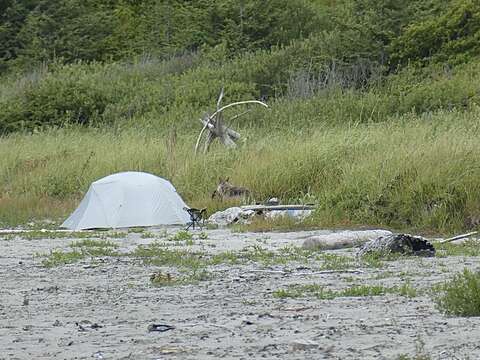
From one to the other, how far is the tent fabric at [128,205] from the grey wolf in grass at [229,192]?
1.48 meters

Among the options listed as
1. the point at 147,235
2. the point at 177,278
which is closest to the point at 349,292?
the point at 177,278

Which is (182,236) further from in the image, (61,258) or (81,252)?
(61,258)

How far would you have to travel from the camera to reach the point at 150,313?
27.0ft

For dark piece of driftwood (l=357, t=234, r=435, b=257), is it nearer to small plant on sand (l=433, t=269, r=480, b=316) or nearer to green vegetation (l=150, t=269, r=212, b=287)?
green vegetation (l=150, t=269, r=212, b=287)

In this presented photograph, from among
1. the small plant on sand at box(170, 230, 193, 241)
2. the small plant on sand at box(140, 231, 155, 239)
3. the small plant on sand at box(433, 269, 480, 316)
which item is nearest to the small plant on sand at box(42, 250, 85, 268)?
the small plant on sand at box(170, 230, 193, 241)

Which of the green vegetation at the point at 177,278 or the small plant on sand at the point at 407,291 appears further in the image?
the green vegetation at the point at 177,278

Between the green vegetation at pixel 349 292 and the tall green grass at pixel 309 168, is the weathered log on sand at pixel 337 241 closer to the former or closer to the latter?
the tall green grass at pixel 309 168

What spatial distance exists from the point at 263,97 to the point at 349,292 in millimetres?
26607

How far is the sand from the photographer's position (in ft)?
21.4

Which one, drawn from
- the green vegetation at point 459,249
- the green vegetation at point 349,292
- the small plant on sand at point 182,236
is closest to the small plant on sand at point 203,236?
the small plant on sand at point 182,236

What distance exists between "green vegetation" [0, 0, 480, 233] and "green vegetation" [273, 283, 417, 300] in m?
6.56

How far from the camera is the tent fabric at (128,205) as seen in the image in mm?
17484

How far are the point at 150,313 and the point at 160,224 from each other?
932cm

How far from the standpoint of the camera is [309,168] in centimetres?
1986
